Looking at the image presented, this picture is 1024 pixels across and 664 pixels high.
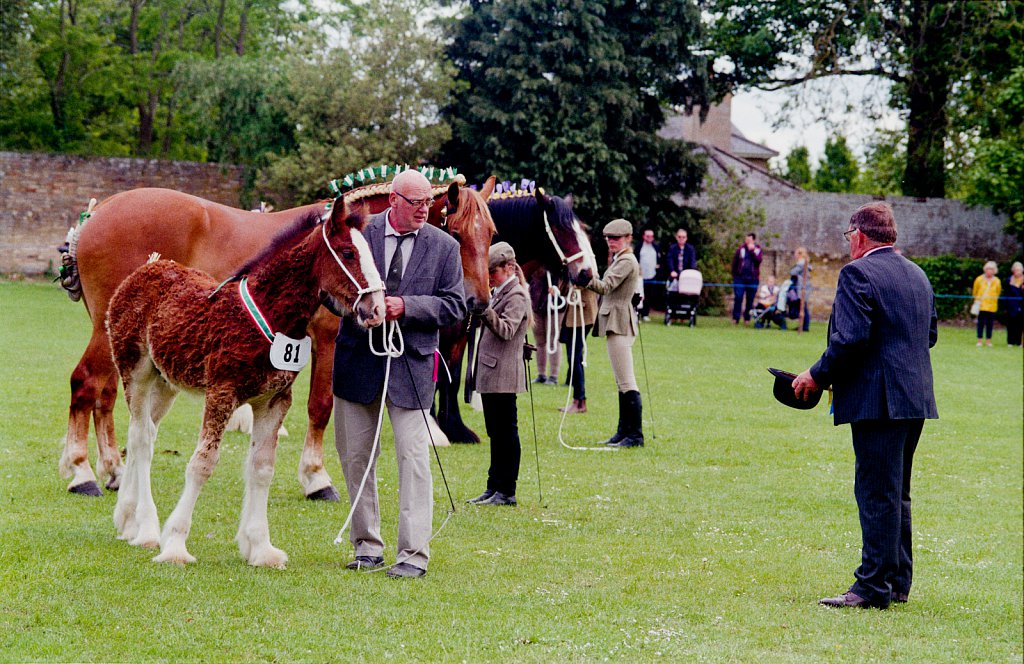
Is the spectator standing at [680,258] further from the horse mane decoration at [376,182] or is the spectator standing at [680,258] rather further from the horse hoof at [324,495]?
the horse hoof at [324,495]

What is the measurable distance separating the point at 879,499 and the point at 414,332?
2.81 meters

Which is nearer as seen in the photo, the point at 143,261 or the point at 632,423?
the point at 143,261

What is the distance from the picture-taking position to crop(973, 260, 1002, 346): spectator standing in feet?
90.4

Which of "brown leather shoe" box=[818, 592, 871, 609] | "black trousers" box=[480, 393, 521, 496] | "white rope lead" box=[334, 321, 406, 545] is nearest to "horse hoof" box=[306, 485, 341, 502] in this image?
"black trousers" box=[480, 393, 521, 496]

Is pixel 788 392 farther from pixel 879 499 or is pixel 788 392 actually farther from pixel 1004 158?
pixel 1004 158

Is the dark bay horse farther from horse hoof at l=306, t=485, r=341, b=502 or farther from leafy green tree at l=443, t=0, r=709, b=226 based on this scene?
leafy green tree at l=443, t=0, r=709, b=226

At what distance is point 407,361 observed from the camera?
21.9 ft

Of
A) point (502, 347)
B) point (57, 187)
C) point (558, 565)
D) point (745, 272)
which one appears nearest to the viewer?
point (558, 565)

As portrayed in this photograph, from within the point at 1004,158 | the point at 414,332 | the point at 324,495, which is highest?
the point at 1004,158

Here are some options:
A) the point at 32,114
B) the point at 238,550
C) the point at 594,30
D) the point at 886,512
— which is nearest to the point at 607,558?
the point at 886,512

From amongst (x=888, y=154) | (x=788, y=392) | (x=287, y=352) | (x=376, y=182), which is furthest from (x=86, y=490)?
(x=888, y=154)

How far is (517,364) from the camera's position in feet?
29.6

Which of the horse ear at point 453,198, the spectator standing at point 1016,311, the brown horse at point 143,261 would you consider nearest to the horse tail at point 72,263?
the brown horse at point 143,261

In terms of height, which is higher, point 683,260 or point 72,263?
point 683,260
